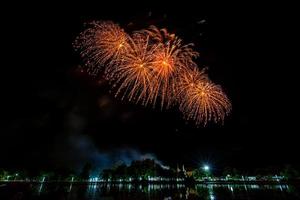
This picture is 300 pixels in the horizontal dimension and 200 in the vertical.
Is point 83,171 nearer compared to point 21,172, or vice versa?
point 21,172

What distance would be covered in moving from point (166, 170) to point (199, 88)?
5834 inches

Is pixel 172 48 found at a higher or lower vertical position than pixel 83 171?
lower

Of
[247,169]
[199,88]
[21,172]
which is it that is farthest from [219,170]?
[199,88]

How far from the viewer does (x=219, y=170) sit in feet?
433

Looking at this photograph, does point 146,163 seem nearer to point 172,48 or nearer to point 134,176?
point 134,176

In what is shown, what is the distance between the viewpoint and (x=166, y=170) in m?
162

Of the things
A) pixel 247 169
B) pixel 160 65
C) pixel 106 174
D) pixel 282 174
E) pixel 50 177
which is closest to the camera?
pixel 160 65

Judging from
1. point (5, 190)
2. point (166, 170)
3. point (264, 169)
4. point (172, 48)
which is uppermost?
point (166, 170)

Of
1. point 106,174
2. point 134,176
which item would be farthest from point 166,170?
point 106,174

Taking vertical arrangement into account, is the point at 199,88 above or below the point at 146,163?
below

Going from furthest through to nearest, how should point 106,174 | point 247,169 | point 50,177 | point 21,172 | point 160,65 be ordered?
point 106,174, point 50,177, point 21,172, point 247,169, point 160,65

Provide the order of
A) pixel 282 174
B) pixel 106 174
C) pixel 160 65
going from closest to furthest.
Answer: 1. pixel 160 65
2. pixel 282 174
3. pixel 106 174

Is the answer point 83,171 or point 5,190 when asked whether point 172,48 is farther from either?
point 83,171

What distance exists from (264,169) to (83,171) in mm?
116901
